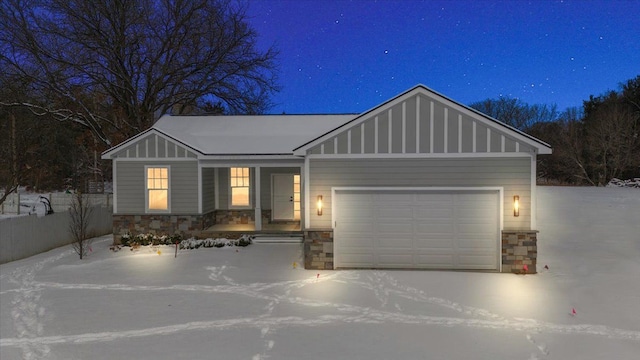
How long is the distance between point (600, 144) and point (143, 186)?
3325 centimetres

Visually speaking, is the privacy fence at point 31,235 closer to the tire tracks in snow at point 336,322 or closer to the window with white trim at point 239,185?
the window with white trim at point 239,185

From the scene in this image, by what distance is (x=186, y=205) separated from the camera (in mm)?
14359

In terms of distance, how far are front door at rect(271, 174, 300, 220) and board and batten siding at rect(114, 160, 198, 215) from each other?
124 inches

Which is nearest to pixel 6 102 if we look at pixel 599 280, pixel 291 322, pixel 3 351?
pixel 3 351

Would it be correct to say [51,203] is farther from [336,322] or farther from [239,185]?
[336,322]

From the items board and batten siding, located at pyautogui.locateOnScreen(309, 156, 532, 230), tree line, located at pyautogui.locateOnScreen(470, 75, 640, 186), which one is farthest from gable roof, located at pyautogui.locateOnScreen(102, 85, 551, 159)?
tree line, located at pyautogui.locateOnScreen(470, 75, 640, 186)

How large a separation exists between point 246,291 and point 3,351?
13.5 feet

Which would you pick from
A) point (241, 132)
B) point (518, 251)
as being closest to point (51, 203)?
point (241, 132)

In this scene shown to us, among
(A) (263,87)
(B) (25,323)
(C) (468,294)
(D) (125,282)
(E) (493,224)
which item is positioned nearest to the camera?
(B) (25,323)

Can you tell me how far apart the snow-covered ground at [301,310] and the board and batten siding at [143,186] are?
8.35ft

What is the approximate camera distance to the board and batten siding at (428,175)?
10.1 metres

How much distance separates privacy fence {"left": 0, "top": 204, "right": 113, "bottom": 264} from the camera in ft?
38.1

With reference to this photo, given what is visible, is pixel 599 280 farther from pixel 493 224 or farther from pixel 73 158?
pixel 73 158

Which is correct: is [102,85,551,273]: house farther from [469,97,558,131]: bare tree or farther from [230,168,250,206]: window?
[469,97,558,131]: bare tree
